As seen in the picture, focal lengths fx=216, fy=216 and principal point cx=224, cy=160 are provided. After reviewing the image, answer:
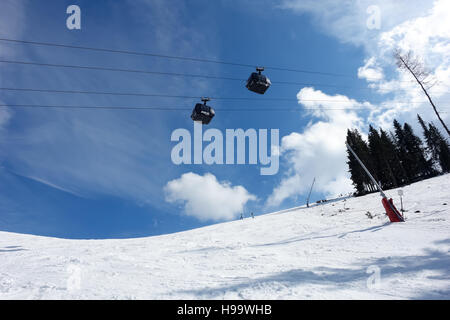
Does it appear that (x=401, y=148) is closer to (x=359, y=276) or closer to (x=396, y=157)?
(x=396, y=157)

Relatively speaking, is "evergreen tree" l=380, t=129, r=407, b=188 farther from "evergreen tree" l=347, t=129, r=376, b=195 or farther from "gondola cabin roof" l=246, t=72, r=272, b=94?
"gondola cabin roof" l=246, t=72, r=272, b=94

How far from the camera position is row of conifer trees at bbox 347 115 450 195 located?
152ft

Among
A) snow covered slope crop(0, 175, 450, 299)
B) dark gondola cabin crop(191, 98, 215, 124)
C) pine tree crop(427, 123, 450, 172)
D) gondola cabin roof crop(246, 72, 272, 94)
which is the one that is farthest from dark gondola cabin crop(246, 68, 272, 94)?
pine tree crop(427, 123, 450, 172)

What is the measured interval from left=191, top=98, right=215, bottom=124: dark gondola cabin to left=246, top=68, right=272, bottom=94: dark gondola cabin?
2.29 m

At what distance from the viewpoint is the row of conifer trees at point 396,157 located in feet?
152

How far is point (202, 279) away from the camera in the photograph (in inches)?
207

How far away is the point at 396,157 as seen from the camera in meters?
47.8

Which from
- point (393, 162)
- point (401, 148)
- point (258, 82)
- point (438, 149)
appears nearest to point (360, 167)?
point (393, 162)

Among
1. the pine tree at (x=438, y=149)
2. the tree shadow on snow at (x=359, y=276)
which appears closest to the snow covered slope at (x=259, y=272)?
the tree shadow on snow at (x=359, y=276)

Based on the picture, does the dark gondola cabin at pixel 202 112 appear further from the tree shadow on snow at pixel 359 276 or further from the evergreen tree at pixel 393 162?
the evergreen tree at pixel 393 162

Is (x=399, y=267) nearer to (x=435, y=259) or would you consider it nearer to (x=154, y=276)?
(x=435, y=259)

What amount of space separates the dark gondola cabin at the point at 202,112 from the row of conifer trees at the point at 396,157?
141 ft
